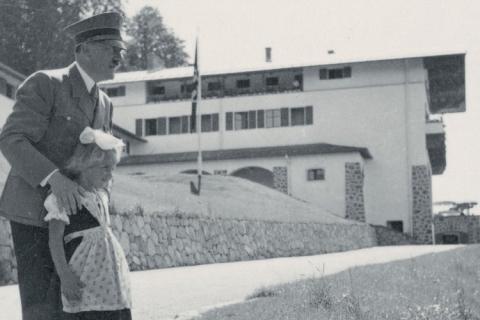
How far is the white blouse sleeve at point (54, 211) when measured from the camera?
9.23 ft

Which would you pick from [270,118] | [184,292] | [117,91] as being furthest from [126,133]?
[184,292]

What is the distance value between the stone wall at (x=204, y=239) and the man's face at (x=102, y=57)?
8.43m

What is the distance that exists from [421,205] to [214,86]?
1370cm

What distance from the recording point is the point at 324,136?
4203 centimetres

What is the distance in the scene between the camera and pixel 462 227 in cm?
4659

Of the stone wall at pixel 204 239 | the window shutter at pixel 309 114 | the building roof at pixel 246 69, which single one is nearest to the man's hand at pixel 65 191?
the stone wall at pixel 204 239

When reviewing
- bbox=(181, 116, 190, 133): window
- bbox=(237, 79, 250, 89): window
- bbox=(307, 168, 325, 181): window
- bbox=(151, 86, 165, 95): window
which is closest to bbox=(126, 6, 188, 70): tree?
bbox=(151, 86, 165, 95): window

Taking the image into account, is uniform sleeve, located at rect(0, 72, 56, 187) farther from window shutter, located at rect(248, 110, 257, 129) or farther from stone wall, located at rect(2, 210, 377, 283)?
window shutter, located at rect(248, 110, 257, 129)

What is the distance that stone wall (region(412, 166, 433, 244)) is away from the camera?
4034 cm

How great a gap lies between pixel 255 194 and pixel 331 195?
9.21 metres

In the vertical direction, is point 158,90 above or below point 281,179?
above

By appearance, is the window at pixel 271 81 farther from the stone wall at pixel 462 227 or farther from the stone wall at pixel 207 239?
the stone wall at pixel 207 239

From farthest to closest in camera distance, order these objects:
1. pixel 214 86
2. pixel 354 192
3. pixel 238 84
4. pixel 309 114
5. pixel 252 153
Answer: pixel 214 86 → pixel 238 84 → pixel 309 114 → pixel 252 153 → pixel 354 192

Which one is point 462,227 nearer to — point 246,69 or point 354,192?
point 354,192
